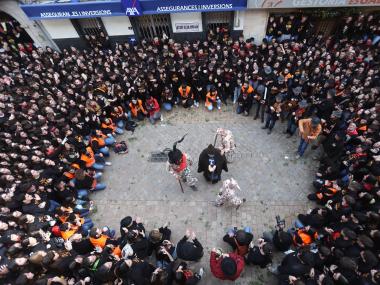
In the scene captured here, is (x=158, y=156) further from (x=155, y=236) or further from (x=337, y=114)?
(x=337, y=114)

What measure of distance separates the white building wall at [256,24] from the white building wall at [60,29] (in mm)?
9549

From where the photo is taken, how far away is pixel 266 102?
36.4 ft

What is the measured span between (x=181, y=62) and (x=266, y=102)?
4.51 m

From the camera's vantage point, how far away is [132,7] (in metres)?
12.3

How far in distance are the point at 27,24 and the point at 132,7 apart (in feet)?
21.2

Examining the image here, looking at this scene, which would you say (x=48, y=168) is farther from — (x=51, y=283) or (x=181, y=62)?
(x=181, y=62)

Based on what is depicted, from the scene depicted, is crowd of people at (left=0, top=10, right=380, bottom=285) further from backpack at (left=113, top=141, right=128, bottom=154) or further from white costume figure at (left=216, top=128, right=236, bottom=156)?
white costume figure at (left=216, top=128, right=236, bottom=156)

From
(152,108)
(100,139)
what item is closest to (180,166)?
(100,139)

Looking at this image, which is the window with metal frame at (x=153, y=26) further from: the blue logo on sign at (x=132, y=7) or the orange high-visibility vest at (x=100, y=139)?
the orange high-visibility vest at (x=100, y=139)

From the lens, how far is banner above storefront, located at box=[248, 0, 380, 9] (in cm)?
1110

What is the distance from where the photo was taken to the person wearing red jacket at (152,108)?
38.7 ft

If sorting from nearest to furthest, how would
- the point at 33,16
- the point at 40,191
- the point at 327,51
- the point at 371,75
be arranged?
1. the point at 40,191
2. the point at 371,75
3. the point at 327,51
4. the point at 33,16

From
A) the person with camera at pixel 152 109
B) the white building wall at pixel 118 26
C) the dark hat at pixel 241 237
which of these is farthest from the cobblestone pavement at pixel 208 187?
the white building wall at pixel 118 26

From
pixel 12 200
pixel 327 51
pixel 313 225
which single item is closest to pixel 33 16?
pixel 12 200
